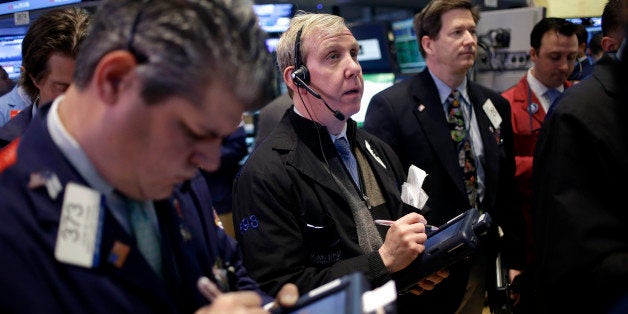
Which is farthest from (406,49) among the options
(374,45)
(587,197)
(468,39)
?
(587,197)

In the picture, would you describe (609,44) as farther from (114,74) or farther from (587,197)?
(114,74)

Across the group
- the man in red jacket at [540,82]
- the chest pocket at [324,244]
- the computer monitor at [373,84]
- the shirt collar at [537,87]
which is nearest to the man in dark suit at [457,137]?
the man in red jacket at [540,82]

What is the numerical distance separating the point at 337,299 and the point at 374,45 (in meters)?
4.23

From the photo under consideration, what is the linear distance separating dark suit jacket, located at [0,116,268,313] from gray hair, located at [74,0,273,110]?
163 mm

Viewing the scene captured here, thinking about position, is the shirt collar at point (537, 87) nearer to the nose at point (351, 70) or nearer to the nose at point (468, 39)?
the nose at point (468, 39)

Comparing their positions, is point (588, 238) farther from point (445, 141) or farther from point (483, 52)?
point (483, 52)

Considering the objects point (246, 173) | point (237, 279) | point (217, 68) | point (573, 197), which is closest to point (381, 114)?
point (246, 173)

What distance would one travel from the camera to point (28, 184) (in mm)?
941

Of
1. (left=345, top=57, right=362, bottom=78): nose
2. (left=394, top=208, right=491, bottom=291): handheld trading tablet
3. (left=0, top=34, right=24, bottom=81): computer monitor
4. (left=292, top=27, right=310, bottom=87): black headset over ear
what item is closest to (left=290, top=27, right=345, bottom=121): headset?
(left=292, top=27, right=310, bottom=87): black headset over ear

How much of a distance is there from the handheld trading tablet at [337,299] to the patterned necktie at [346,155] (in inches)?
37.0

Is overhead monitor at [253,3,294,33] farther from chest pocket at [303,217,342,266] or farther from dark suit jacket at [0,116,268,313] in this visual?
dark suit jacket at [0,116,268,313]

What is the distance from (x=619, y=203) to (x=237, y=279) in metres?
0.95

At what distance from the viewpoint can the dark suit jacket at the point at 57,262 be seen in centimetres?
88

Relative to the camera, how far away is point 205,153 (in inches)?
39.3
